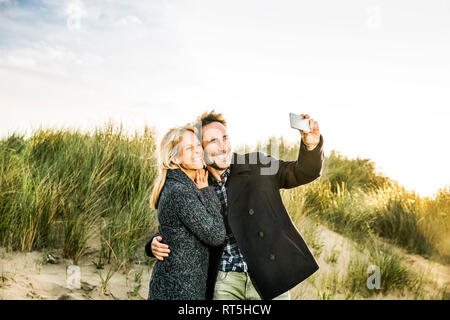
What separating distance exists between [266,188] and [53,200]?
3394mm

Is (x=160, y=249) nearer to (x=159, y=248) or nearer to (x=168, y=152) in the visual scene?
(x=159, y=248)

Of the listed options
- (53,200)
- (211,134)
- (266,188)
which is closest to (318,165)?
(266,188)

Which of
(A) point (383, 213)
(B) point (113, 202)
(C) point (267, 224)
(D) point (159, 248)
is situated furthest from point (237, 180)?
(A) point (383, 213)

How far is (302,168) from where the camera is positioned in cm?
350

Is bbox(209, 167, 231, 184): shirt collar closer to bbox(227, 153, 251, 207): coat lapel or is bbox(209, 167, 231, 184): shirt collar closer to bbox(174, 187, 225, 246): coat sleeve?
bbox(227, 153, 251, 207): coat lapel

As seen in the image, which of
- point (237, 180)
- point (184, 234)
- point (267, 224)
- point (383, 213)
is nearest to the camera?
point (184, 234)

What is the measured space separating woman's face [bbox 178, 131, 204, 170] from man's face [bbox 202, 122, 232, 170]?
0.29 metres

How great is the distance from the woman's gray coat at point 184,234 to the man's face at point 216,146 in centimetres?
37

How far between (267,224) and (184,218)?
2.49 feet

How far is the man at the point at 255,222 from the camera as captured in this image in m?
3.28

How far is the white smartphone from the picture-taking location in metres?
3.26

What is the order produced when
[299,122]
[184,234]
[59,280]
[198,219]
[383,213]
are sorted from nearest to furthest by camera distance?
[198,219]
[184,234]
[299,122]
[59,280]
[383,213]

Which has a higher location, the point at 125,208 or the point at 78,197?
the point at 78,197

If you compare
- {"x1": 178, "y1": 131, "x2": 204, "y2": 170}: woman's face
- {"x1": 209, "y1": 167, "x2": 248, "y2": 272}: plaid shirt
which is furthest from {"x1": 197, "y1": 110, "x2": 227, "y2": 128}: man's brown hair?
{"x1": 209, "y1": 167, "x2": 248, "y2": 272}: plaid shirt
